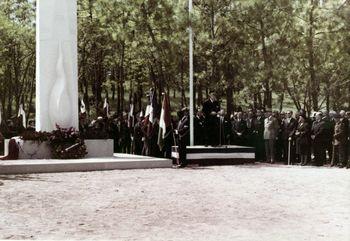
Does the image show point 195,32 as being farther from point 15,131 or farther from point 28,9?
point 28,9

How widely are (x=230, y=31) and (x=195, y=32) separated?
2998mm

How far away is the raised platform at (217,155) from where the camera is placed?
65.5ft

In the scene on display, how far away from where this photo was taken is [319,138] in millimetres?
20422

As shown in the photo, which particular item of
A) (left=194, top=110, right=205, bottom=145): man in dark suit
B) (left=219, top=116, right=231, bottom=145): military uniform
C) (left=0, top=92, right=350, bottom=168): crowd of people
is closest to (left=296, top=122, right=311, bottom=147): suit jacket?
(left=0, top=92, right=350, bottom=168): crowd of people

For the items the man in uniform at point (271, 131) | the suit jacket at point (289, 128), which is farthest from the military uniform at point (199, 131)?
Answer: the suit jacket at point (289, 128)

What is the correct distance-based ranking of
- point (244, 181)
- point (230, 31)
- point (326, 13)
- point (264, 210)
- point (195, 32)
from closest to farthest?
point (264, 210), point (244, 181), point (326, 13), point (195, 32), point (230, 31)

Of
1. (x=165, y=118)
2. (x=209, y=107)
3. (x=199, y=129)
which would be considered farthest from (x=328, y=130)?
(x=165, y=118)

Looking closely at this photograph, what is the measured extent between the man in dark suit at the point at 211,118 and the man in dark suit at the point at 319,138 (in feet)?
10.8

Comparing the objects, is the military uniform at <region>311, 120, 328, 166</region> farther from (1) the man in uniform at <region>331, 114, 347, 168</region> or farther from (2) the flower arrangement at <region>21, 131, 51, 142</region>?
(2) the flower arrangement at <region>21, 131, 51, 142</region>

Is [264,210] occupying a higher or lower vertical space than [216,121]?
lower

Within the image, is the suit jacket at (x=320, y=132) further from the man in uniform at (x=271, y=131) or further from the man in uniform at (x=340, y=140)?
the man in uniform at (x=271, y=131)

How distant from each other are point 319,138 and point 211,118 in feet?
12.2

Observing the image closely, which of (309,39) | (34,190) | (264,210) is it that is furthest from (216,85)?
(264,210)

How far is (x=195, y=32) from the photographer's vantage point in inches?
1113
